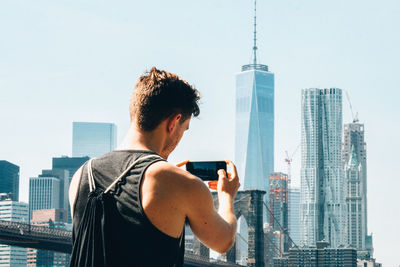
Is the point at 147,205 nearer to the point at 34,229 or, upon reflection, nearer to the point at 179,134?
the point at 179,134

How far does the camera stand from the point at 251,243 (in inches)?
4875

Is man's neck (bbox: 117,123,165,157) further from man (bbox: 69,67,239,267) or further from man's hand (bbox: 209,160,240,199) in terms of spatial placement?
man's hand (bbox: 209,160,240,199)

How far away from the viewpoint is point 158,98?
396 cm

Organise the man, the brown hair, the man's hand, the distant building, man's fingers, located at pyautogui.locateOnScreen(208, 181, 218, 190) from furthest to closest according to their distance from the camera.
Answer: the distant building, man's fingers, located at pyautogui.locateOnScreen(208, 181, 218, 190), the man's hand, the brown hair, the man

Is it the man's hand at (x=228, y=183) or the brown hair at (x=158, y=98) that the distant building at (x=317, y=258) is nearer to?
the man's hand at (x=228, y=183)

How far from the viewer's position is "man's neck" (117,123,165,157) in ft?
13.2

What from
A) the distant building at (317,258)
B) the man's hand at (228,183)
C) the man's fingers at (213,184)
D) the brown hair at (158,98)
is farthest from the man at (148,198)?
the distant building at (317,258)

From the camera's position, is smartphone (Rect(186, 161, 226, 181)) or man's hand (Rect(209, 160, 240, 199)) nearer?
A: man's hand (Rect(209, 160, 240, 199))

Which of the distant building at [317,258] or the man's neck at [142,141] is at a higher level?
the man's neck at [142,141]

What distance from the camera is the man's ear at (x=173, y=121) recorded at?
400cm

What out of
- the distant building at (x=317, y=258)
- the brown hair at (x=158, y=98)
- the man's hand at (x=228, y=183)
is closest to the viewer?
the brown hair at (x=158, y=98)

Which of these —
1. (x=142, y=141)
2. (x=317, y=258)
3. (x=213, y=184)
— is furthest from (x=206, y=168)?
(x=317, y=258)

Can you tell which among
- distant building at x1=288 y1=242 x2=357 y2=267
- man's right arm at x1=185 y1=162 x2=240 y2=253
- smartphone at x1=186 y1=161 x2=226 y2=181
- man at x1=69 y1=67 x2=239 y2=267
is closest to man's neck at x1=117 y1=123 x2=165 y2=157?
man at x1=69 y1=67 x2=239 y2=267

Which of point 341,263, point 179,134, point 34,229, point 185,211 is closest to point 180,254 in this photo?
point 185,211
